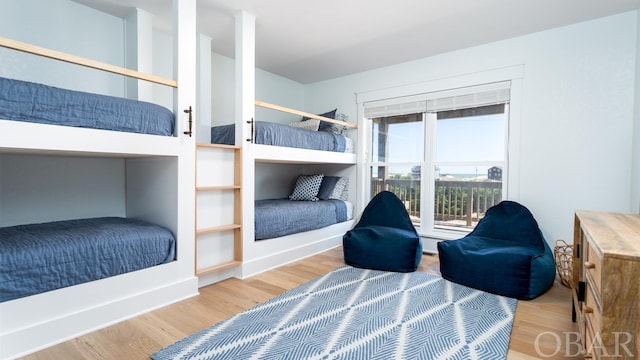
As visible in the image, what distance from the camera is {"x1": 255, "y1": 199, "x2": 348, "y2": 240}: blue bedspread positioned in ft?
9.23

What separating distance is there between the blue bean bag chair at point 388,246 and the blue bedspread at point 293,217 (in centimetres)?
51

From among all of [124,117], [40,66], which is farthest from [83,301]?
[40,66]

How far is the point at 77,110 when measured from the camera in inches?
65.7

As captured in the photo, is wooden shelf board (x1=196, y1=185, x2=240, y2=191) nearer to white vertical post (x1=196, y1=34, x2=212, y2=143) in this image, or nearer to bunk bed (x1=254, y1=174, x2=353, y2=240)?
bunk bed (x1=254, y1=174, x2=353, y2=240)

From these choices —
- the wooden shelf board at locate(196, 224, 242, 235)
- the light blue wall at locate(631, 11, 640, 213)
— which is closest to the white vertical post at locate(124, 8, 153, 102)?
the wooden shelf board at locate(196, 224, 242, 235)

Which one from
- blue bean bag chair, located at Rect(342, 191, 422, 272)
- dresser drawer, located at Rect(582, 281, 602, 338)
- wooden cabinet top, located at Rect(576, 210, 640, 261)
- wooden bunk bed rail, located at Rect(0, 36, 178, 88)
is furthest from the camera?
blue bean bag chair, located at Rect(342, 191, 422, 272)

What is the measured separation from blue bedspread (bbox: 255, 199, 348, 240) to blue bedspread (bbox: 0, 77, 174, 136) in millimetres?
1146

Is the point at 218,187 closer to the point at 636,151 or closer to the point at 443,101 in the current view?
the point at 443,101

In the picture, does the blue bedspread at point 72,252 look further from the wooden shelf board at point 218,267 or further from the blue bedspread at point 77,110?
the blue bedspread at point 77,110

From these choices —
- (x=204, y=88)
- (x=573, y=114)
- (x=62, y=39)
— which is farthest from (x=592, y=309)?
(x=62, y=39)

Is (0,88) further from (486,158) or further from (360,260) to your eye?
(486,158)

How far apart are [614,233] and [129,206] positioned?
319 centimetres

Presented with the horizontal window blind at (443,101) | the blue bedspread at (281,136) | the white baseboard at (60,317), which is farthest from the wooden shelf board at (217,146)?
the horizontal window blind at (443,101)

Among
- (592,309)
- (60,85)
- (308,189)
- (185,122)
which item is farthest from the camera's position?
(308,189)
